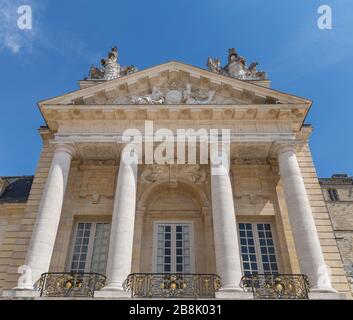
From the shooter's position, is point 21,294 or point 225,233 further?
point 225,233

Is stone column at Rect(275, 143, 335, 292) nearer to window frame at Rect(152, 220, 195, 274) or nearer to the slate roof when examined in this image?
window frame at Rect(152, 220, 195, 274)

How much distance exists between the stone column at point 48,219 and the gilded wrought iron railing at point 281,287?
566 cm

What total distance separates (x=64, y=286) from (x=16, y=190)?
25.5 feet

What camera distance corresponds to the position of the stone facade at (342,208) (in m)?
28.1

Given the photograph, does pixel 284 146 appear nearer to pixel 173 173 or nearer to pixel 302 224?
pixel 302 224

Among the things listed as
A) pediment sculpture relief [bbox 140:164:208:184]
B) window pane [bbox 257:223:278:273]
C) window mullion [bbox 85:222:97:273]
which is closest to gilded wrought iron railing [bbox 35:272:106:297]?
window mullion [bbox 85:222:97:273]

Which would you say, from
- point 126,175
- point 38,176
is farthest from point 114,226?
point 38,176

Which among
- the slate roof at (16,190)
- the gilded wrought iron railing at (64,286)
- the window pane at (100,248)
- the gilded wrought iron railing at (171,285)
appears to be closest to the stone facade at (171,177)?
the window pane at (100,248)

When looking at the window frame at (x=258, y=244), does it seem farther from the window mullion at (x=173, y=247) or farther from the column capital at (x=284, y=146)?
the column capital at (x=284, y=146)

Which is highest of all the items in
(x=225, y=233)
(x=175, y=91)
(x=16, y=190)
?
(x=175, y=91)

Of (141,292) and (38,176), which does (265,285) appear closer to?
(141,292)

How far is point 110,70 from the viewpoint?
16500 millimetres

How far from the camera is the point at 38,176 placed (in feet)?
42.4

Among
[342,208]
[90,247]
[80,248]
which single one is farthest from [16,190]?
[342,208]
